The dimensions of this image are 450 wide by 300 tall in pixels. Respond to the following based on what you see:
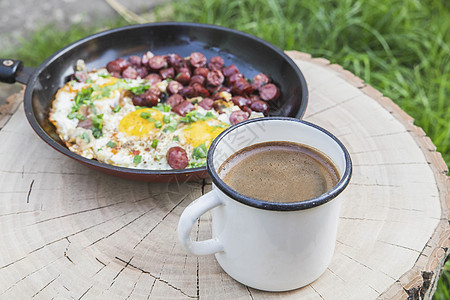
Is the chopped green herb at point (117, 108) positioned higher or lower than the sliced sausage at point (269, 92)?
lower

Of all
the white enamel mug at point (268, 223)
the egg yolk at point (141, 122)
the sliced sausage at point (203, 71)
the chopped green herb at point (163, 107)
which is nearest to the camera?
the white enamel mug at point (268, 223)

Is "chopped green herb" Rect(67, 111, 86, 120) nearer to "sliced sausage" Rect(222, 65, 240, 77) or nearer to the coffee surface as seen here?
"sliced sausage" Rect(222, 65, 240, 77)

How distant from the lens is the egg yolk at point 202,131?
225 cm

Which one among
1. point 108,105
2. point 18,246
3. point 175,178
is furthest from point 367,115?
point 18,246

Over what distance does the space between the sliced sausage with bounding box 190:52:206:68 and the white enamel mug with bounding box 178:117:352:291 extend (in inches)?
46.7

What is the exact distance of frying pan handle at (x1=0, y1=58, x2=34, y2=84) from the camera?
2.38 metres

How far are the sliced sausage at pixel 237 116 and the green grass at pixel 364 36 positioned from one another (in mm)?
1882

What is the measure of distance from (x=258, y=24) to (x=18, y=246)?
10.4 feet

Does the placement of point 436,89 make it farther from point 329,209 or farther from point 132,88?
point 329,209

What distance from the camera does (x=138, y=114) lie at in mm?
2441

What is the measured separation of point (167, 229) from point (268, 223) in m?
0.61

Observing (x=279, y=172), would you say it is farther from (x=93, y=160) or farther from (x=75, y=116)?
(x=75, y=116)

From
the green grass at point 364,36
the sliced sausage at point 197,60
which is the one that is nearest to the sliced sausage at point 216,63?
the sliced sausage at point 197,60

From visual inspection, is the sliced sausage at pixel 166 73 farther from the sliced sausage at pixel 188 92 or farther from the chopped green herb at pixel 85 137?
the chopped green herb at pixel 85 137
